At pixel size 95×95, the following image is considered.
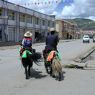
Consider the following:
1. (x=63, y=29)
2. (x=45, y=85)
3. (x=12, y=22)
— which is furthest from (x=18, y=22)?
(x=63, y=29)

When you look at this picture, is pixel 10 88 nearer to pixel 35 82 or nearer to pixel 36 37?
pixel 35 82

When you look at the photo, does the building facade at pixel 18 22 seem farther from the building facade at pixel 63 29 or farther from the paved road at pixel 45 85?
the paved road at pixel 45 85

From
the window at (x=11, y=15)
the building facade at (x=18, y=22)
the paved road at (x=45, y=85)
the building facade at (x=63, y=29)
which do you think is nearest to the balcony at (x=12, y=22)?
the building facade at (x=18, y=22)

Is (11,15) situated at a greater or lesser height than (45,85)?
greater

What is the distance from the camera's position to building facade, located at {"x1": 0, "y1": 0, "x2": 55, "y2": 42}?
61.6 metres

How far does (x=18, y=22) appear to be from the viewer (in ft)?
230

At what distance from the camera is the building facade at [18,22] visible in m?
61.6

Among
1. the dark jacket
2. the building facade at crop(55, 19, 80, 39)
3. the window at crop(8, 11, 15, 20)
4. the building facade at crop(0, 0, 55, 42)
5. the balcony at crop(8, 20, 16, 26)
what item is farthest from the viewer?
the building facade at crop(55, 19, 80, 39)

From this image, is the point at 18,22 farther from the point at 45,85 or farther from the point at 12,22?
the point at 45,85

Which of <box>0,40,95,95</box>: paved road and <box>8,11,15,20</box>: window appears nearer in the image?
<box>0,40,95,95</box>: paved road

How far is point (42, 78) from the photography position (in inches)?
493

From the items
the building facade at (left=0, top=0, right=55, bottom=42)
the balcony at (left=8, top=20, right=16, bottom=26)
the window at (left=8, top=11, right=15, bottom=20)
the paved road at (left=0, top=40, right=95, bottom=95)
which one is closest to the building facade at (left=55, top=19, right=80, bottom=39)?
the building facade at (left=0, top=0, right=55, bottom=42)

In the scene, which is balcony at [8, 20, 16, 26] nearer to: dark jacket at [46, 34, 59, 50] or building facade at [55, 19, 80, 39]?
dark jacket at [46, 34, 59, 50]

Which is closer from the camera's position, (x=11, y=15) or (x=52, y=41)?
(x=52, y=41)
